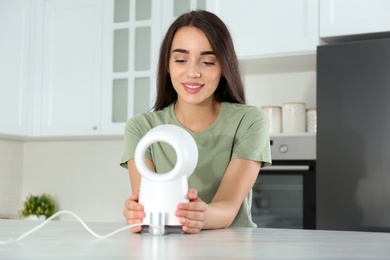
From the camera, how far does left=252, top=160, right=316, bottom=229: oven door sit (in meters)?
2.84

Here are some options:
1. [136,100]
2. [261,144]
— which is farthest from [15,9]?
[261,144]

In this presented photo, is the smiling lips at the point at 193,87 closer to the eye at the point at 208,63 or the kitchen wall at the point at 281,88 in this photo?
the eye at the point at 208,63

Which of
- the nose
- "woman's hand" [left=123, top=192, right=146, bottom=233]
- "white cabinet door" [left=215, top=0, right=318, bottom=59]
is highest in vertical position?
"white cabinet door" [left=215, top=0, right=318, bottom=59]

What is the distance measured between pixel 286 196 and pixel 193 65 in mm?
1506

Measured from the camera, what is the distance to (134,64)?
3445 mm

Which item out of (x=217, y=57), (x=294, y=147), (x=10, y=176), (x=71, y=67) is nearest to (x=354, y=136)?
(x=294, y=147)

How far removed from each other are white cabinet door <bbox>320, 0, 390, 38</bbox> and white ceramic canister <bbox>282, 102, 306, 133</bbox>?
40 cm

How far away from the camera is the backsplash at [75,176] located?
12.4ft

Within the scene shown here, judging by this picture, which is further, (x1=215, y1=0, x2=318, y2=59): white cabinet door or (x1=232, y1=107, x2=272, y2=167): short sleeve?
(x1=215, y1=0, x2=318, y2=59): white cabinet door

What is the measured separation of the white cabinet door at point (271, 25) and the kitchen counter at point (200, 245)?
1.82 m

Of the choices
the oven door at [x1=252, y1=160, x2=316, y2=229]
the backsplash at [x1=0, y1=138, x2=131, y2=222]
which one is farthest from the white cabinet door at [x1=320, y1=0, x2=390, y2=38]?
the backsplash at [x1=0, y1=138, x2=131, y2=222]

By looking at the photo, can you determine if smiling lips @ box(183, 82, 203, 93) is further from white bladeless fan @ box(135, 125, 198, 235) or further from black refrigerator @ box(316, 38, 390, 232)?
black refrigerator @ box(316, 38, 390, 232)

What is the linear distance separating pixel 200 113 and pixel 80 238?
76cm

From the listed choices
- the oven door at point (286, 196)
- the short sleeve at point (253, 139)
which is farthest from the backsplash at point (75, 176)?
the short sleeve at point (253, 139)
